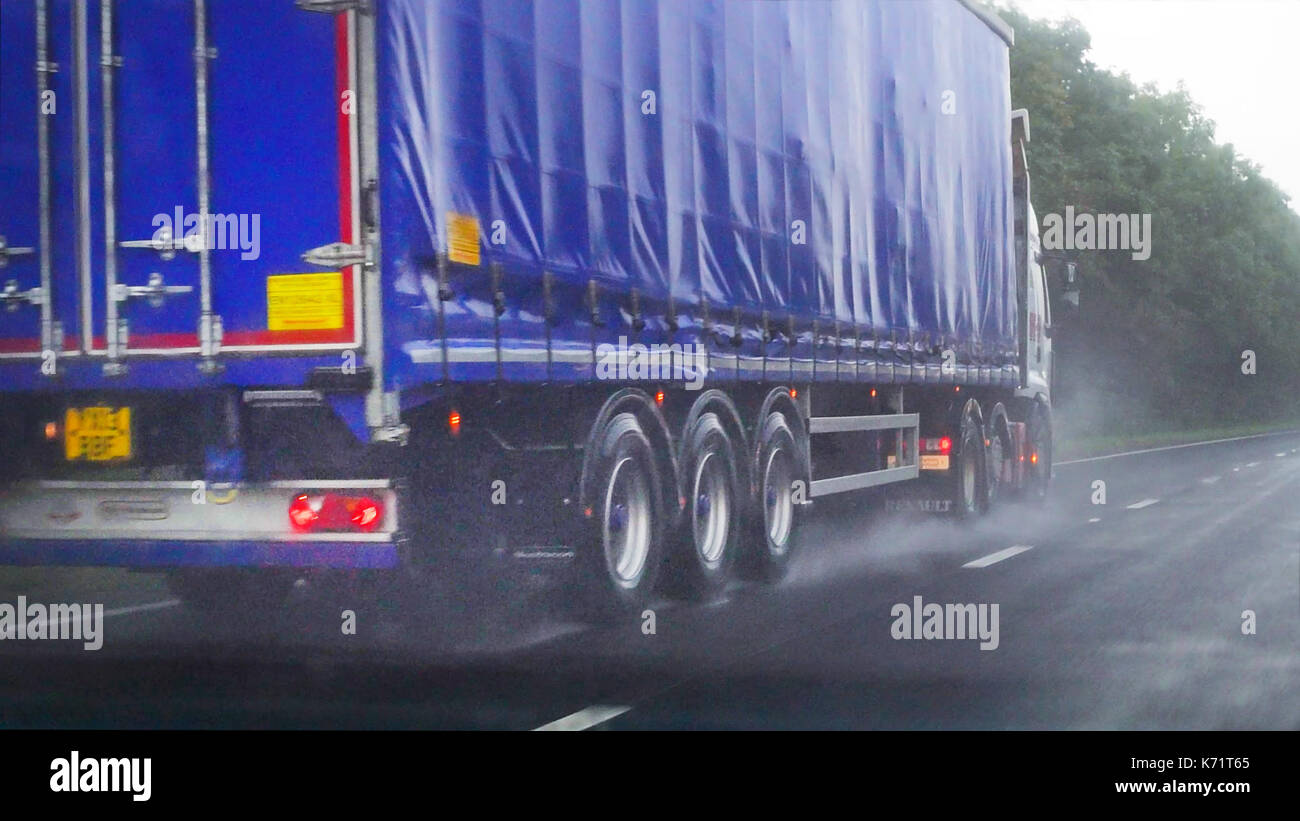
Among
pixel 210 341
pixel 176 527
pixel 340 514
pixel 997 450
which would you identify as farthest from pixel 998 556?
pixel 210 341

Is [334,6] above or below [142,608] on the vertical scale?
above

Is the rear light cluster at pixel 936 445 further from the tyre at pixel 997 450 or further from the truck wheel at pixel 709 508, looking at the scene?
the truck wheel at pixel 709 508

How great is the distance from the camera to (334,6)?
7.64 meters

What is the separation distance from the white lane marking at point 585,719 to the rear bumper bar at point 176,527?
4.08ft

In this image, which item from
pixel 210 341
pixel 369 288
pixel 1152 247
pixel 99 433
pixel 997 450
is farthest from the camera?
pixel 1152 247

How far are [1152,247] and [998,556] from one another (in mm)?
40726

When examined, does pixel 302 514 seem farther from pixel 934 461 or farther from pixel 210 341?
pixel 934 461

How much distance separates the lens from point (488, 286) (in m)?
8.27

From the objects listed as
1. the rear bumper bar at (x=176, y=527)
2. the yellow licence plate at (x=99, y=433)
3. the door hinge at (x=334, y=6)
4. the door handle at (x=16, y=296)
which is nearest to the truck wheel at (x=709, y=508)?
the rear bumper bar at (x=176, y=527)

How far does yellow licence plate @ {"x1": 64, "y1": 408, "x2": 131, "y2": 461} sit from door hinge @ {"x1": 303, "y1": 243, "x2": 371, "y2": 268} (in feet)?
4.23

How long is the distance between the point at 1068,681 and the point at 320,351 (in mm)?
3663

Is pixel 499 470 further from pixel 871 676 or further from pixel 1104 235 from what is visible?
pixel 1104 235

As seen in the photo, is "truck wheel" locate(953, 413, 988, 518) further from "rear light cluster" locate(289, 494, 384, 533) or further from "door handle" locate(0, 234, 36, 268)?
"door handle" locate(0, 234, 36, 268)
